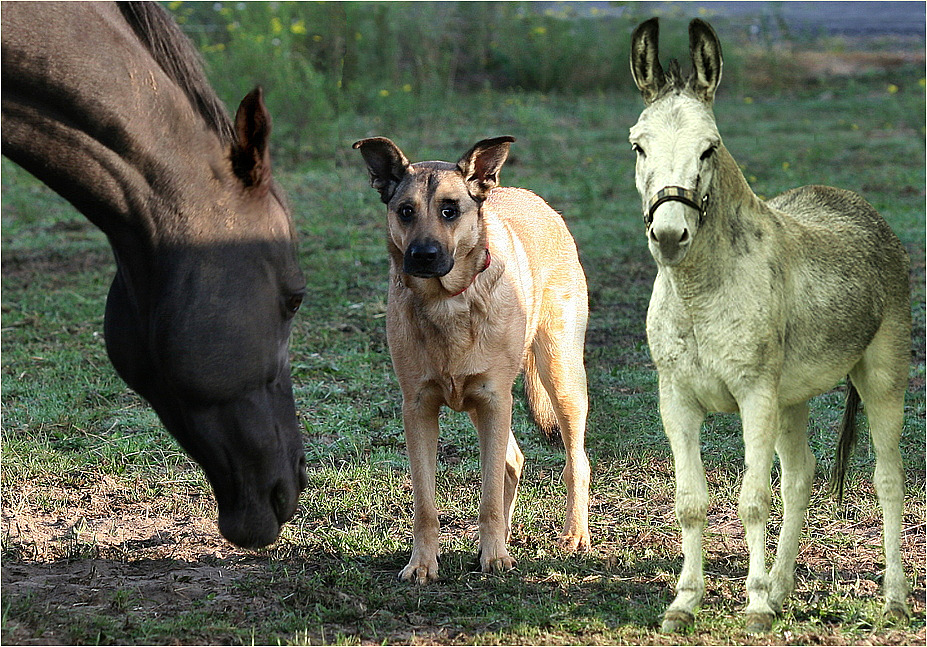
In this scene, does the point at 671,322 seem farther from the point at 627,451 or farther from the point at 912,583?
the point at 627,451

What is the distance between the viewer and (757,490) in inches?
127

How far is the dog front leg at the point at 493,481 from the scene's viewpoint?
14.2 feet

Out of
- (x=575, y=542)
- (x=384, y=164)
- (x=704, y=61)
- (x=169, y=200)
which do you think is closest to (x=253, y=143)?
(x=169, y=200)

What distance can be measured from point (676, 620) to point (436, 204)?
1.85 meters

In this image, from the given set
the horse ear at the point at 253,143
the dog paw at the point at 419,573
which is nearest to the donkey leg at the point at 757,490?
the dog paw at the point at 419,573

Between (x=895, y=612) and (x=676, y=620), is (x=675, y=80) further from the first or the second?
(x=895, y=612)

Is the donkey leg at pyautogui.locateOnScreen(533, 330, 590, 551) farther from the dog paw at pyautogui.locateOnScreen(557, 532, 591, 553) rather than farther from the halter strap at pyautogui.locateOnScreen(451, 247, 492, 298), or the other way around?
the halter strap at pyautogui.locateOnScreen(451, 247, 492, 298)

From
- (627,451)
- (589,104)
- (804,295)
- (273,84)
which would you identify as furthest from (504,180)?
(804,295)

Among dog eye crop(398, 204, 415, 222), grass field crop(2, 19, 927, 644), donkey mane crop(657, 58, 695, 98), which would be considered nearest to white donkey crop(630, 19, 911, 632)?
donkey mane crop(657, 58, 695, 98)

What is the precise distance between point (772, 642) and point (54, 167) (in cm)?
269

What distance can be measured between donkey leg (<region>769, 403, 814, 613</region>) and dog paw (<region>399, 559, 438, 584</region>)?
134 cm

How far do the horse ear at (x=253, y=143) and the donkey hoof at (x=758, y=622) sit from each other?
2076 millimetres

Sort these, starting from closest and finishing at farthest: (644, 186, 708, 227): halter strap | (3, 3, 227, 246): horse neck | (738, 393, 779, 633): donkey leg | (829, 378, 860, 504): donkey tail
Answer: (3, 3, 227, 246): horse neck < (644, 186, 708, 227): halter strap < (738, 393, 779, 633): donkey leg < (829, 378, 860, 504): donkey tail

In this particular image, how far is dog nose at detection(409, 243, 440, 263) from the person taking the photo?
405 cm
